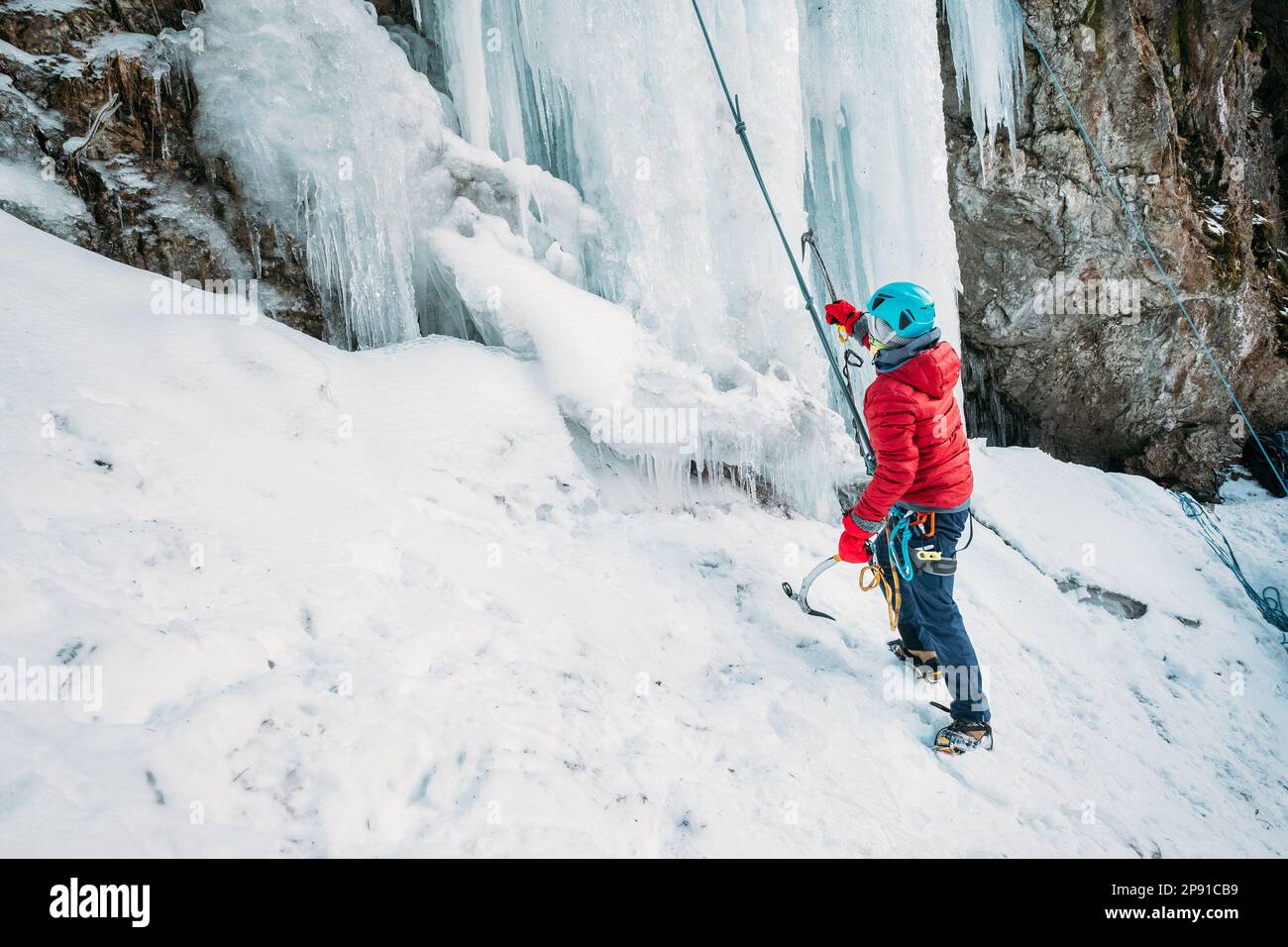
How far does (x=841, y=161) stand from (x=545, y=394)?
15.2 feet

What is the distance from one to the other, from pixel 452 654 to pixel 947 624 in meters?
2.30

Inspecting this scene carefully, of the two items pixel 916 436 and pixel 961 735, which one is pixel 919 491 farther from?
pixel 961 735

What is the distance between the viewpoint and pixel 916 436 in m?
3.08

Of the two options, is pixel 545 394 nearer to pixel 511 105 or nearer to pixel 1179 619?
pixel 511 105

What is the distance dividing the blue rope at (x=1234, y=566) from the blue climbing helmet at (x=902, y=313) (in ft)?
16.4

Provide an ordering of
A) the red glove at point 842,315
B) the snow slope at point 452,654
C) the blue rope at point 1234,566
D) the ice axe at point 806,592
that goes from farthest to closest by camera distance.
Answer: the blue rope at point 1234,566 → the ice axe at point 806,592 → the red glove at point 842,315 → the snow slope at point 452,654

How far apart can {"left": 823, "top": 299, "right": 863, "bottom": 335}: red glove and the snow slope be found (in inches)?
60.9


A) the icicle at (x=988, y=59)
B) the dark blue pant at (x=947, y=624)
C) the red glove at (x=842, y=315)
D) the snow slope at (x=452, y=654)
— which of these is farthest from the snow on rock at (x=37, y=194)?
the icicle at (x=988, y=59)

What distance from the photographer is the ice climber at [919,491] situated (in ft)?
9.85

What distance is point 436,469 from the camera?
375cm
